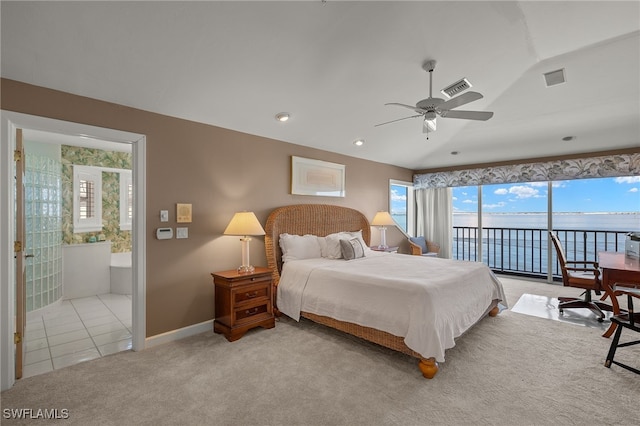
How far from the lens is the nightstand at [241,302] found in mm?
3215

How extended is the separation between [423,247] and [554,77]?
152 inches

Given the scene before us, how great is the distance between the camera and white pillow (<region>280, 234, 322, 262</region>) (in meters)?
4.09

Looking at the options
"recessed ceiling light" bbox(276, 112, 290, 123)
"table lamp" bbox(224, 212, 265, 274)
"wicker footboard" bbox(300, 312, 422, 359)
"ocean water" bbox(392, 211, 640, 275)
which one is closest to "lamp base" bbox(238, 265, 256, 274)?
"table lamp" bbox(224, 212, 265, 274)

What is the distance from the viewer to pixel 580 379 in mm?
2420

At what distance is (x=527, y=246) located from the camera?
262 inches

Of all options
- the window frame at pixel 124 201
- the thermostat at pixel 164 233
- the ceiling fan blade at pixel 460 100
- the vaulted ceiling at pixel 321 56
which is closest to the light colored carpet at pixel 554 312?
the vaulted ceiling at pixel 321 56

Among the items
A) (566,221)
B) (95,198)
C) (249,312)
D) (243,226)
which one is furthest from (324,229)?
(566,221)

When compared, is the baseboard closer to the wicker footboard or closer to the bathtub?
the wicker footboard

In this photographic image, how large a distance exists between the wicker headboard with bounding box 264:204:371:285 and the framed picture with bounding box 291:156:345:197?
24 cm

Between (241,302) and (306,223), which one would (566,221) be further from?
(241,302)

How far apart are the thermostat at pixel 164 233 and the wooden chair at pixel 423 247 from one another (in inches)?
182

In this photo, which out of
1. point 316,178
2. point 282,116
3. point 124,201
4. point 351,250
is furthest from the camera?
point 124,201

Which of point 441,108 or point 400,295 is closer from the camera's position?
point 400,295

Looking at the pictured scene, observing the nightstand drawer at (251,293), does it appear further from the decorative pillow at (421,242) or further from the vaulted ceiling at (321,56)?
the decorative pillow at (421,242)
